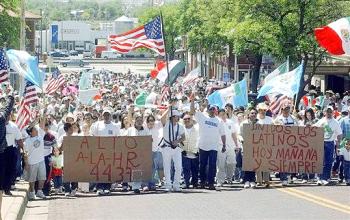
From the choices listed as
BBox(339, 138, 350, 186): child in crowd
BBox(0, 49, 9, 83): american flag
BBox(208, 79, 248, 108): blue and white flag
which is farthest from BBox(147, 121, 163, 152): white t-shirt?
BBox(208, 79, 248, 108): blue and white flag

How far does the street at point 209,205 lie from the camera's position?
57.7ft

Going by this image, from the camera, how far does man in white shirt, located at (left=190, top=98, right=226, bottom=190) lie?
2259 cm

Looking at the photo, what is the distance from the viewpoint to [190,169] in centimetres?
2295

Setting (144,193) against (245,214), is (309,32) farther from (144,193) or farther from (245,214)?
(245,214)

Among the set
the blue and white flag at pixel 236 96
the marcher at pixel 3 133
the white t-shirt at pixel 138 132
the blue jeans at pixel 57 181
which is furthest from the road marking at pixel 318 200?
the blue and white flag at pixel 236 96

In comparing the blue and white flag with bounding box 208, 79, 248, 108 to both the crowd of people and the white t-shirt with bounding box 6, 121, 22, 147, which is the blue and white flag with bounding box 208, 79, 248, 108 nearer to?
the crowd of people

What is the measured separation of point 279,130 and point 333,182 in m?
1.60

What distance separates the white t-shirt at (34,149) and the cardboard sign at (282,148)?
4487 millimetres

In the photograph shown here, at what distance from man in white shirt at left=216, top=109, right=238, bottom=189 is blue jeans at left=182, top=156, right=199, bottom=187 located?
2.70 ft

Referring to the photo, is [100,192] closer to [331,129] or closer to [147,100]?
[331,129]

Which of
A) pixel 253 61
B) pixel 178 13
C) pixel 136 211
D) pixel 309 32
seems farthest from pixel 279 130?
pixel 178 13

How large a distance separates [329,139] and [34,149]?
248 inches

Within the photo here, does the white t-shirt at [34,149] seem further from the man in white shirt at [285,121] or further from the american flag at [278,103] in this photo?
the american flag at [278,103]

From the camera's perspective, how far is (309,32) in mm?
50438
